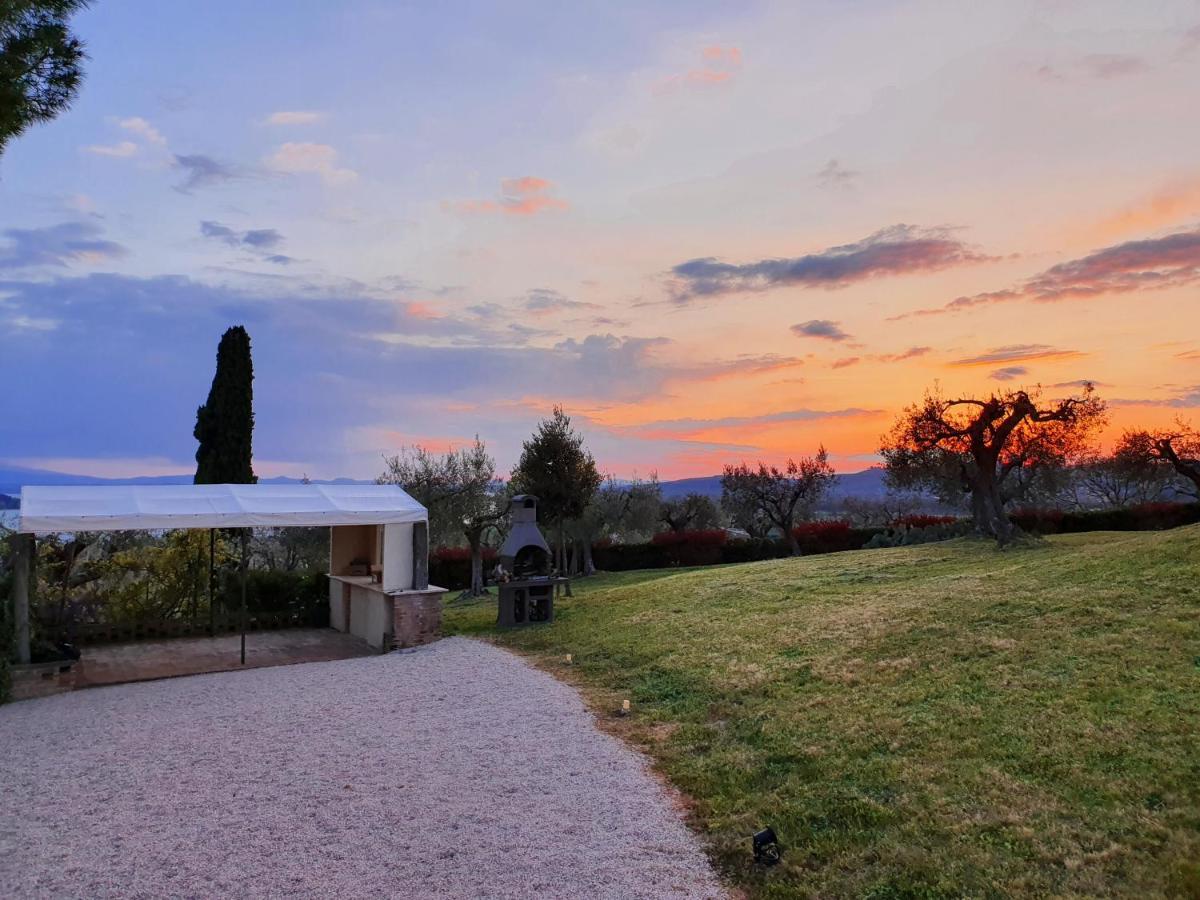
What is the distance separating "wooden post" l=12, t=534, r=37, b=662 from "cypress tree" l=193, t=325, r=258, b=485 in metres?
11.1

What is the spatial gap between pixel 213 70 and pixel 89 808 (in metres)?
10.9

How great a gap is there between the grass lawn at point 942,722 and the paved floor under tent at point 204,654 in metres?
3.55

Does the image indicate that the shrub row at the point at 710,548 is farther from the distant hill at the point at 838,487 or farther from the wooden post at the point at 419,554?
the wooden post at the point at 419,554

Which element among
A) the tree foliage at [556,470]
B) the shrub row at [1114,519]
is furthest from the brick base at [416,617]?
the shrub row at [1114,519]

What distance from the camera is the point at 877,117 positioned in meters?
12.1

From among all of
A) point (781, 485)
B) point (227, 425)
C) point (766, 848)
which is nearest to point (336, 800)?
point (766, 848)

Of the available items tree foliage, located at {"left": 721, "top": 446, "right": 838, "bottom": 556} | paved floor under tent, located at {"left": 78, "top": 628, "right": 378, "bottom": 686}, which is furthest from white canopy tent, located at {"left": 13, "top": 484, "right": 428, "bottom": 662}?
tree foliage, located at {"left": 721, "top": 446, "right": 838, "bottom": 556}

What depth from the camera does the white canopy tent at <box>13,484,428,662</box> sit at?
32.6 ft

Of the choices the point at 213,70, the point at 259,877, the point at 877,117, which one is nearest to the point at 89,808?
the point at 259,877

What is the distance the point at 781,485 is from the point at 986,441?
31.1 feet

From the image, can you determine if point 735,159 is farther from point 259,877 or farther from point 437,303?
point 259,877

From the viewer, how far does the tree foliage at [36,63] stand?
6551mm

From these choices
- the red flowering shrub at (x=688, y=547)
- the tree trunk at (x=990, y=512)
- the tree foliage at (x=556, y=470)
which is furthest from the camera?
the red flowering shrub at (x=688, y=547)

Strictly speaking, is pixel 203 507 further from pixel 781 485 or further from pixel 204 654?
pixel 781 485
